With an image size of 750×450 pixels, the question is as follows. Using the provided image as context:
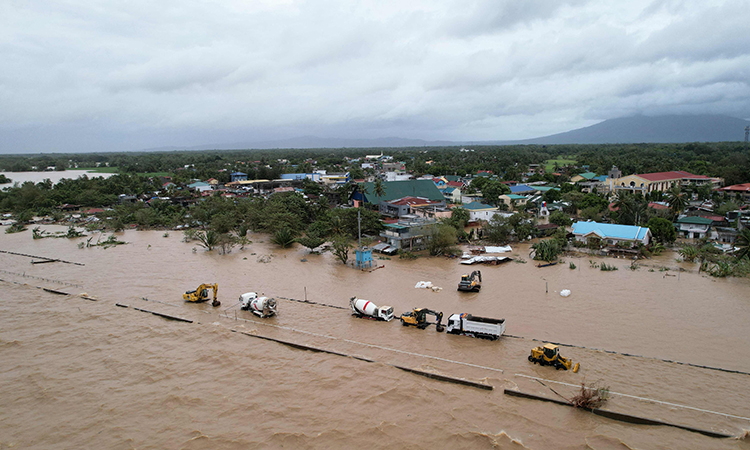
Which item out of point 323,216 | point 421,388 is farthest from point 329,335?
point 323,216

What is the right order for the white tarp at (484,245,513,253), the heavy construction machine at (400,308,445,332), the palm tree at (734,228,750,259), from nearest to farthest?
the heavy construction machine at (400,308,445,332) → the palm tree at (734,228,750,259) → the white tarp at (484,245,513,253)

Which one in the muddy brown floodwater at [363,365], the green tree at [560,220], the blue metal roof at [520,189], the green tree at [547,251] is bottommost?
the muddy brown floodwater at [363,365]

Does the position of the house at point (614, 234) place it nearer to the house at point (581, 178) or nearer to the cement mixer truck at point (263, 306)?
the cement mixer truck at point (263, 306)

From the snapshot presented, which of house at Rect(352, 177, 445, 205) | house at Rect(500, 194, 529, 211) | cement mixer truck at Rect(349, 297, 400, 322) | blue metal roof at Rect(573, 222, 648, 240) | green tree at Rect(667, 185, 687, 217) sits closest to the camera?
cement mixer truck at Rect(349, 297, 400, 322)

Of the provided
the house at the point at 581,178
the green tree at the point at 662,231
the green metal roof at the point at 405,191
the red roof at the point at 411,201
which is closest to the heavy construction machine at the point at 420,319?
the green tree at the point at 662,231

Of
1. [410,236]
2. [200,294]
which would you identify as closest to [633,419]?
[200,294]

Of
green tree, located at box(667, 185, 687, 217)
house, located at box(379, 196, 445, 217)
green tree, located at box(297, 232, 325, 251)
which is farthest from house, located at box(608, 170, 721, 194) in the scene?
Result: green tree, located at box(297, 232, 325, 251)

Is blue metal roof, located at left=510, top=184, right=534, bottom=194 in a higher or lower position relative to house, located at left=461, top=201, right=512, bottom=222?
higher

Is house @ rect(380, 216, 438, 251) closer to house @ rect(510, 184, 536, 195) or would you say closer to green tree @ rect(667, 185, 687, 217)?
green tree @ rect(667, 185, 687, 217)
